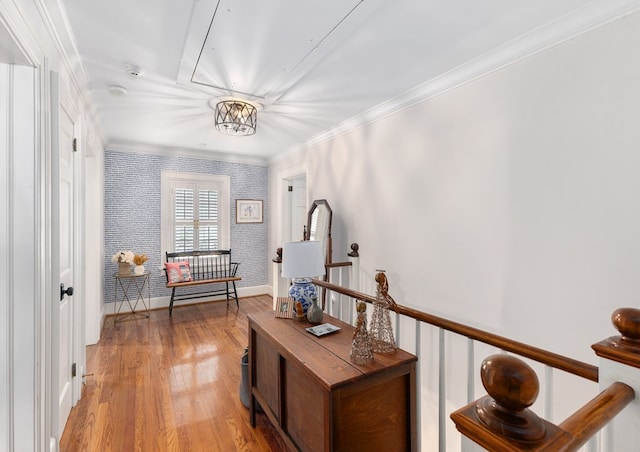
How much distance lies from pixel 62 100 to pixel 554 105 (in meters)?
3.03

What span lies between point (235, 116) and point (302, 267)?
160 centimetres

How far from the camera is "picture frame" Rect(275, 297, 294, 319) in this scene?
6.84 feet

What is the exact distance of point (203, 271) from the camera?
494cm

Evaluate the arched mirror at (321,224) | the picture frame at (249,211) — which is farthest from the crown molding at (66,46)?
the picture frame at (249,211)

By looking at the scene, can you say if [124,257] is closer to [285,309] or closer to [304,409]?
[285,309]

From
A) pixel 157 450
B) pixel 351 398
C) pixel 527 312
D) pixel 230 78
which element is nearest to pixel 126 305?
pixel 157 450

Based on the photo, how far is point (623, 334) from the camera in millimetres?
792

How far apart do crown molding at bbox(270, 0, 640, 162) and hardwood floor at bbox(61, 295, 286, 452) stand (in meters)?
2.80

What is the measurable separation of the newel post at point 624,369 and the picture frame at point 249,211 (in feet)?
16.4

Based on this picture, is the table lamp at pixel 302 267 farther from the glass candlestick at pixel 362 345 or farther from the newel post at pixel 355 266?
the newel post at pixel 355 266

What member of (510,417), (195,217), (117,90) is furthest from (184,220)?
(510,417)

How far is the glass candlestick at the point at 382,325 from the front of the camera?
157 centimetres

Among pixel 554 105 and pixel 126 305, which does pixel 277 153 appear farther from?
pixel 554 105

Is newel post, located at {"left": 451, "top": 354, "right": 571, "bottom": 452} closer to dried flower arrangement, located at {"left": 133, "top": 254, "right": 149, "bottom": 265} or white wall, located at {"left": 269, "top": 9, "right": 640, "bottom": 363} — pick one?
white wall, located at {"left": 269, "top": 9, "right": 640, "bottom": 363}
